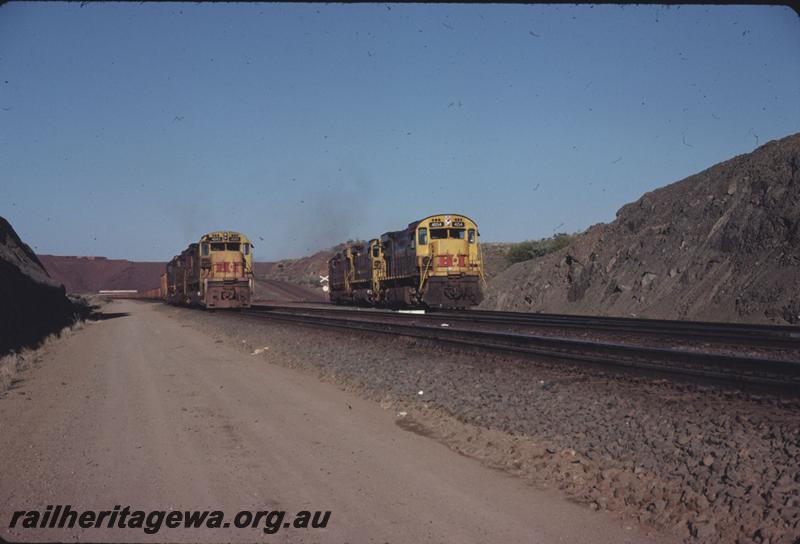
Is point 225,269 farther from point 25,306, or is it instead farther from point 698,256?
point 698,256

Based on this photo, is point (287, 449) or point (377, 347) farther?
point (377, 347)

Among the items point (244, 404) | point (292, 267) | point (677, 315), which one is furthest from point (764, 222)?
point (292, 267)

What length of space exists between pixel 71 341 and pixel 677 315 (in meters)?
22.4

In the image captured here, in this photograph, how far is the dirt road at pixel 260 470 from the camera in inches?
205

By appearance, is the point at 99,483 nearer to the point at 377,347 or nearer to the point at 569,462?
the point at 569,462

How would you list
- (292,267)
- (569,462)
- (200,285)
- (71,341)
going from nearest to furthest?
(569,462), (71,341), (200,285), (292,267)

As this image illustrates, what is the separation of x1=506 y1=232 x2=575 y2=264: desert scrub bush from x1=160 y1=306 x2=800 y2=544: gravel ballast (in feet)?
156

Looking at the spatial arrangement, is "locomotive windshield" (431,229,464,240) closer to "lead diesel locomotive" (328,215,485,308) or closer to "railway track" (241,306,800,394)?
"lead diesel locomotive" (328,215,485,308)

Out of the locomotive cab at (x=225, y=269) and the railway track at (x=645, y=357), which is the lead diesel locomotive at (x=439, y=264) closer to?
the locomotive cab at (x=225, y=269)

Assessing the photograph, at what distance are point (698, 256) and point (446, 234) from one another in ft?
34.3

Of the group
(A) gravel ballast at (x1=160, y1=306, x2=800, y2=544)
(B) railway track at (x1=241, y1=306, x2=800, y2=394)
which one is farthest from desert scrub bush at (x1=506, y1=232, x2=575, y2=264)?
(A) gravel ballast at (x1=160, y1=306, x2=800, y2=544)

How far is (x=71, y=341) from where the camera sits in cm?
2506

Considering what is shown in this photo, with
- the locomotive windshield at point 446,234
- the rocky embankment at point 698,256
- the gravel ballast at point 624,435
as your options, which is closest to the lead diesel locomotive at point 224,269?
the locomotive windshield at point 446,234

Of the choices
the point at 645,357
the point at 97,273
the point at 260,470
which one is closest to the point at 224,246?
the point at 645,357
